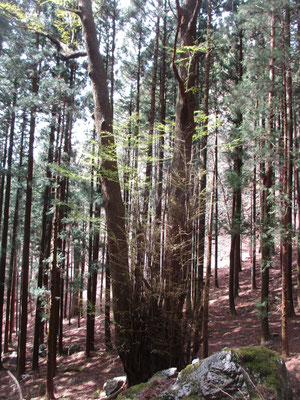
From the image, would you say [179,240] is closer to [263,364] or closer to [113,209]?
[113,209]

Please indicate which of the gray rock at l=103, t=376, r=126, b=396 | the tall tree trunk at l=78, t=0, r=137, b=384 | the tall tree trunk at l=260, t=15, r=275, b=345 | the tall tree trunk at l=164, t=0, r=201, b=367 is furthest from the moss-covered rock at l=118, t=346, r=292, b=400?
the tall tree trunk at l=260, t=15, r=275, b=345

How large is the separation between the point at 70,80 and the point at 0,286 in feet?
32.4

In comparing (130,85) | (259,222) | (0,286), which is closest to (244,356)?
(259,222)

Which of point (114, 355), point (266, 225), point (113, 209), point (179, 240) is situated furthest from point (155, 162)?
point (114, 355)

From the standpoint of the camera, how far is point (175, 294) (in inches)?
176

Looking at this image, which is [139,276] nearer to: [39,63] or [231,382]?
[231,382]

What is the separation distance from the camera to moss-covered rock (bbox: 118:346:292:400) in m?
2.79

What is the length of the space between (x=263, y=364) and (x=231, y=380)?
0.53 metres

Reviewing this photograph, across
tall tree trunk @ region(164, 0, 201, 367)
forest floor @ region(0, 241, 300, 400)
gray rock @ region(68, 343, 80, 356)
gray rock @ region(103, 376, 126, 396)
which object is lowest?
gray rock @ region(68, 343, 80, 356)

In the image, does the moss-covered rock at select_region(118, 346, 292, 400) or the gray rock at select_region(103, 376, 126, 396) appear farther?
the gray rock at select_region(103, 376, 126, 396)

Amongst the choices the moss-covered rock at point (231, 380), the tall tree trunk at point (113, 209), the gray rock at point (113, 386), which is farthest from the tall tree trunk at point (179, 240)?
the gray rock at point (113, 386)

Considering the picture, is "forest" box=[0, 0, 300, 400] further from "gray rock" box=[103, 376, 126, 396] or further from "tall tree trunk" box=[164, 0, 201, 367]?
"gray rock" box=[103, 376, 126, 396]

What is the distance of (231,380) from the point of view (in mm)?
2838

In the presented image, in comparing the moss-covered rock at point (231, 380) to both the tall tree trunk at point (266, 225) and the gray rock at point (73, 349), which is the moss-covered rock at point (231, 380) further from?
the gray rock at point (73, 349)
